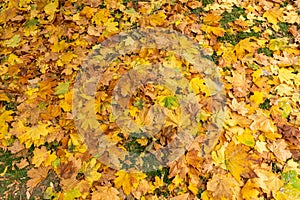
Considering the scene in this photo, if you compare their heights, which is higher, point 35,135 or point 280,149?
point 280,149

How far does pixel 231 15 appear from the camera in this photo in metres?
3.51

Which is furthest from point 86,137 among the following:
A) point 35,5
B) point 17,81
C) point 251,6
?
point 251,6

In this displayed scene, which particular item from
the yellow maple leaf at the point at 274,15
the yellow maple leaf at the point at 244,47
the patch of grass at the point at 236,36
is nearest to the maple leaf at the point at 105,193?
the yellow maple leaf at the point at 244,47

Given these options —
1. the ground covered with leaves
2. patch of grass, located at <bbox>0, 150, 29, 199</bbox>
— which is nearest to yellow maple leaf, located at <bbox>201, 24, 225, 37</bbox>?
the ground covered with leaves

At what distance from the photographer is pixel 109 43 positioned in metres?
3.21

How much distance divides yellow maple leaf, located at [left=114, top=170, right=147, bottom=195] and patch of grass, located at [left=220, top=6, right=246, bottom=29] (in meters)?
1.86

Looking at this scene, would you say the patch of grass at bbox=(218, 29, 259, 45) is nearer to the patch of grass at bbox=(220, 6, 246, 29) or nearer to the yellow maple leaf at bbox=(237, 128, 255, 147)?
the patch of grass at bbox=(220, 6, 246, 29)

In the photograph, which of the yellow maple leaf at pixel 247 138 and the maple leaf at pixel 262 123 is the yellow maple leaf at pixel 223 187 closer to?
the yellow maple leaf at pixel 247 138

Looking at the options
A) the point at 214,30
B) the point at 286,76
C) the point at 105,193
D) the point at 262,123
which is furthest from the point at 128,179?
the point at 214,30

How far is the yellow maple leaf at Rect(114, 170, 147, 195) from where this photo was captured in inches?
92.3

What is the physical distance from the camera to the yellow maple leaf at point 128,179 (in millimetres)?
2344

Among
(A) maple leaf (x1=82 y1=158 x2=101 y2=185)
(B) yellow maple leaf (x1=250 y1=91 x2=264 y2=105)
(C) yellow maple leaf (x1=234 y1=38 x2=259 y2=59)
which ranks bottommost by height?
(A) maple leaf (x1=82 y1=158 x2=101 y2=185)

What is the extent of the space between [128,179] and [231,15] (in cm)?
213

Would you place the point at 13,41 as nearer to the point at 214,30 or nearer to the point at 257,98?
the point at 214,30
